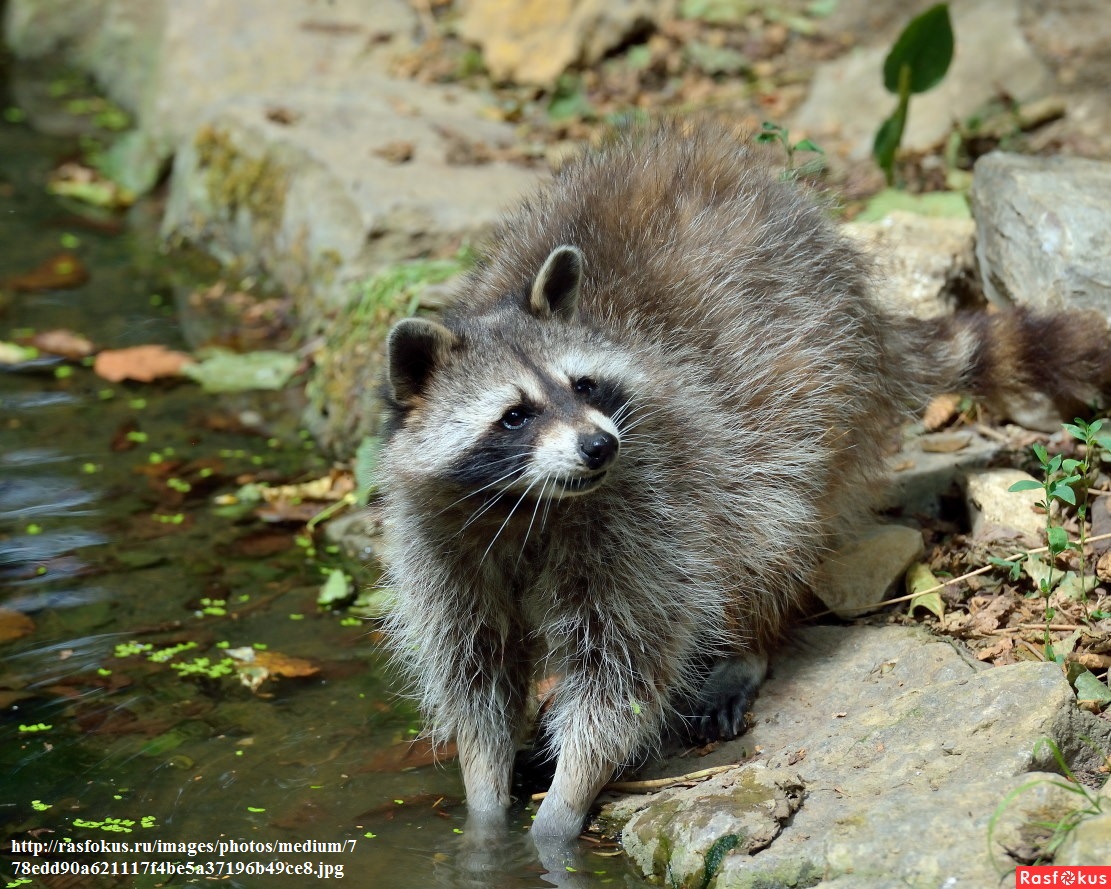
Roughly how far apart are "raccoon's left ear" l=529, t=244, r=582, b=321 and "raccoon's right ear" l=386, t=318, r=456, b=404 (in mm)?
289

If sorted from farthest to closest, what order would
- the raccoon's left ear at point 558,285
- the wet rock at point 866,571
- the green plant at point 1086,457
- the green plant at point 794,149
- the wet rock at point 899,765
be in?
the green plant at point 794,149, the wet rock at point 866,571, the green plant at point 1086,457, the raccoon's left ear at point 558,285, the wet rock at point 899,765

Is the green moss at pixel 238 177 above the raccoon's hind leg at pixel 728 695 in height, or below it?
above

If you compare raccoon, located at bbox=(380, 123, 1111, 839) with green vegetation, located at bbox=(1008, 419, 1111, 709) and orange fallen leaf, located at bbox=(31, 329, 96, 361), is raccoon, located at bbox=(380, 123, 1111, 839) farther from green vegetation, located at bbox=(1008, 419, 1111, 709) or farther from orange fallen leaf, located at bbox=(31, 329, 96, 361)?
orange fallen leaf, located at bbox=(31, 329, 96, 361)

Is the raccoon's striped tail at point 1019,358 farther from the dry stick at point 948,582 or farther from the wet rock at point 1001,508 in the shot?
the dry stick at point 948,582

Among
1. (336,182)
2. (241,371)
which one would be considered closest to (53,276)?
(241,371)

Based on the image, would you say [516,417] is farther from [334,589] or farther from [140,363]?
[140,363]

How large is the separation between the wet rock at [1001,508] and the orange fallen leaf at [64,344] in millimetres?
4472

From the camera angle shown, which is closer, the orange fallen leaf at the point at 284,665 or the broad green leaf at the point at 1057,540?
the broad green leaf at the point at 1057,540

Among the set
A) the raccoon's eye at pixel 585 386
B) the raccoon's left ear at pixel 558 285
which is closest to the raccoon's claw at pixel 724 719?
the raccoon's eye at pixel 585 386

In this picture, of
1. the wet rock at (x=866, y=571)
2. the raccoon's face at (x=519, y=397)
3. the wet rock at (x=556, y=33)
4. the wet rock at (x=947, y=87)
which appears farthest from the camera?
the wet rock at (x=556, y=33)

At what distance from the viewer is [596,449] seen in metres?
3.20

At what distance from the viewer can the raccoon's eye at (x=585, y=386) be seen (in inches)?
138

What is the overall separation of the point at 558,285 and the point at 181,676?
1.88m

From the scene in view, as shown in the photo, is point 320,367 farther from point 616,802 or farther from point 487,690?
point 616,802
